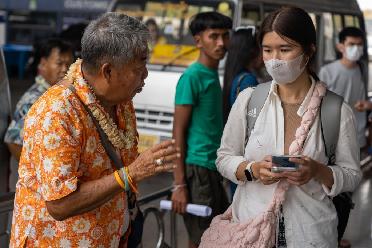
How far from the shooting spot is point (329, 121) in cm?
267

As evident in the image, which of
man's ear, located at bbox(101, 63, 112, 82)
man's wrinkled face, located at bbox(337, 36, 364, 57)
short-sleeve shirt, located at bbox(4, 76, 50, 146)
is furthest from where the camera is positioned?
man's wrinkled face, located at bbox(337, 36, 364, 57)

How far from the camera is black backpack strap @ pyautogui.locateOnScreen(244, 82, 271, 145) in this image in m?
2.77

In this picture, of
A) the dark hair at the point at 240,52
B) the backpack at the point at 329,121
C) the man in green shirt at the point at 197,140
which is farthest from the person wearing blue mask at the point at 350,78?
the backpack at the point at 329,121

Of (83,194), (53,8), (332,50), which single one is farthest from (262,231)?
(53,8)

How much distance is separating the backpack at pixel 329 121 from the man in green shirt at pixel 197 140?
1.04 m

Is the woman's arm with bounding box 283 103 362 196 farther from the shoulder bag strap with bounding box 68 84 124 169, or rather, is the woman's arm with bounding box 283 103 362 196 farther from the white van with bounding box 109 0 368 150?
the white van with bounding box 109 0 368 150

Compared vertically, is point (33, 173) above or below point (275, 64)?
below

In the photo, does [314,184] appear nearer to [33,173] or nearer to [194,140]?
[33,173]

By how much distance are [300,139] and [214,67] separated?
5.10ft

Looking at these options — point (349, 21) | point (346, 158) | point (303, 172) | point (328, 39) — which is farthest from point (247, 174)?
point (349, 21)

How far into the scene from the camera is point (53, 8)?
21.1 meters

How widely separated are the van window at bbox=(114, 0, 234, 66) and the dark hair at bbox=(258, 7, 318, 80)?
15.8 feet

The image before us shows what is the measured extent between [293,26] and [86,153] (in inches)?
38.5

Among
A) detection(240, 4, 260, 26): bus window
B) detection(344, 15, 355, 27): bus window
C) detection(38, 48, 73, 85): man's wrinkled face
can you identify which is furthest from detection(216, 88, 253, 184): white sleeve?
detection(344, 15, 355, 27): bus window
